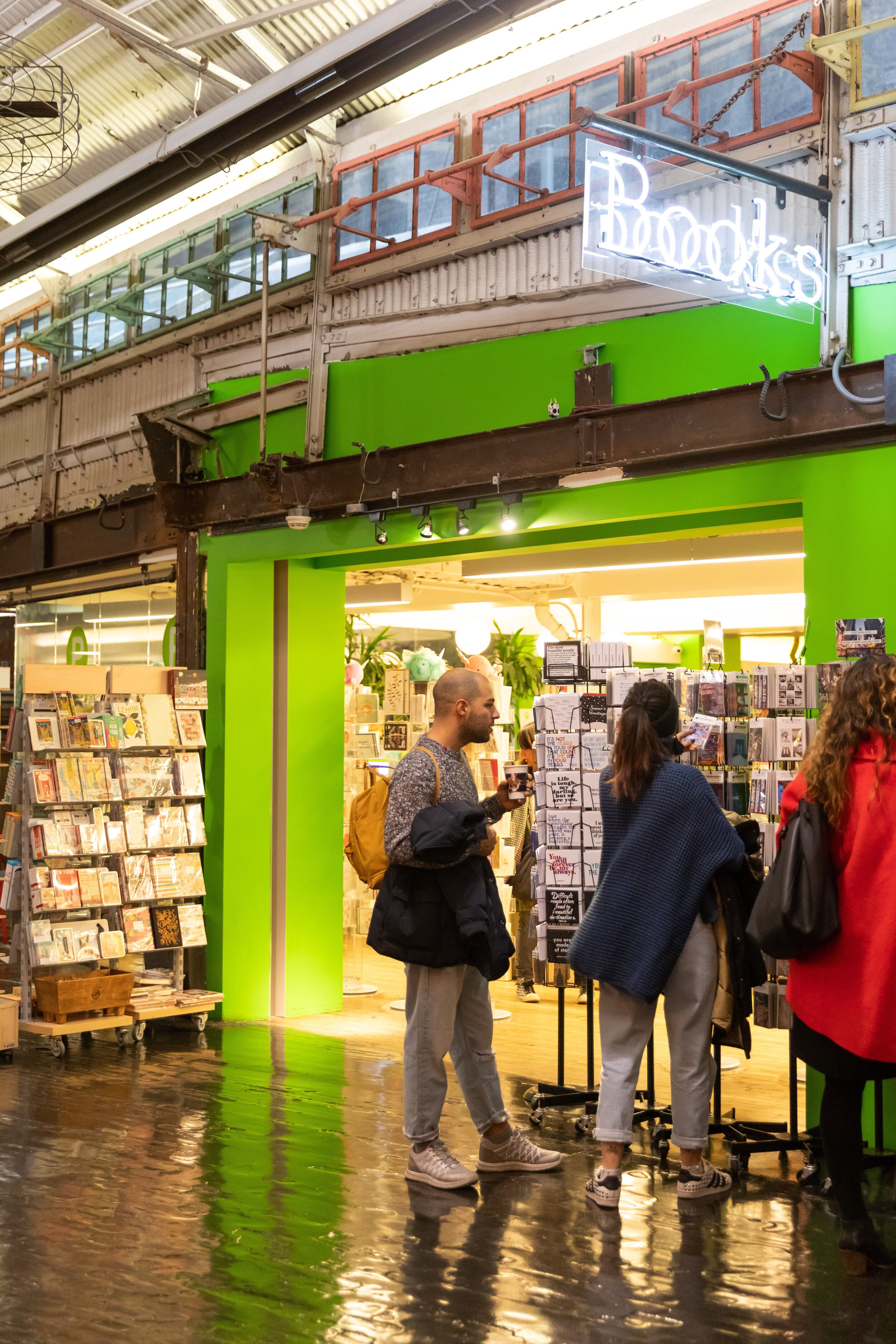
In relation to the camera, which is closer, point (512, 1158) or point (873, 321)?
point (512, 1158)

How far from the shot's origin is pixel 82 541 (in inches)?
406

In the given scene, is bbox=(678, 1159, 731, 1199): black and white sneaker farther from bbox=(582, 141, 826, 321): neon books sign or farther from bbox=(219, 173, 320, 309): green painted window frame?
bbox=(219, 173, 320, 309): green painted window frame

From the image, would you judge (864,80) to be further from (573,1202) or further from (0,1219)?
(0,1219)

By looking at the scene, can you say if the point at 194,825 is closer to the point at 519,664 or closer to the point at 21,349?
the point at 519,664

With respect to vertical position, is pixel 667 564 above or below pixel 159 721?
above

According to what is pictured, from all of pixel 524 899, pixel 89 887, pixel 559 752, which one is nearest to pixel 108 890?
pixel 89 887

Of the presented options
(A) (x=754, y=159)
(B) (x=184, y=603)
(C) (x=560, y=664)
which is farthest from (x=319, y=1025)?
(A) (x=754, y=159)

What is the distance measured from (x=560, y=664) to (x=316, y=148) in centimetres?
446

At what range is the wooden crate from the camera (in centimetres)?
739

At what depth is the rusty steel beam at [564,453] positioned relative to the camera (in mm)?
5672

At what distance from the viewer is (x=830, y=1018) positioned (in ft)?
13.6

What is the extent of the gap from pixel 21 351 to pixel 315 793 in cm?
594

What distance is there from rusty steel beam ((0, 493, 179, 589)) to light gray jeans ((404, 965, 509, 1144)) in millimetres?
4808

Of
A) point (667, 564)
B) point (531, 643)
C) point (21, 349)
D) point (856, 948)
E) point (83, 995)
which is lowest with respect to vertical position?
point (83, 995)
